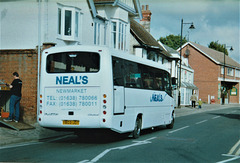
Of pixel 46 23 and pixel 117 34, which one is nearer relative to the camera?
pixel 46 23

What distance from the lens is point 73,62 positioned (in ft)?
36.7

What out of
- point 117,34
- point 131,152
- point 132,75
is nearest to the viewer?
point 131,152

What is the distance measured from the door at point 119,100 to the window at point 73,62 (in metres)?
0.93

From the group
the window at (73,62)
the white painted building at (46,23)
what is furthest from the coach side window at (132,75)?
the white painted building at (46,23)

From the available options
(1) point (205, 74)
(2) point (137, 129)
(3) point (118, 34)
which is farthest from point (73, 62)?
(1) point (205, 74)

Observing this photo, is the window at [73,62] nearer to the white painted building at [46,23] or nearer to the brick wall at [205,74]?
the white painted building at [46,23]

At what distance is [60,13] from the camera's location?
20.8 metres

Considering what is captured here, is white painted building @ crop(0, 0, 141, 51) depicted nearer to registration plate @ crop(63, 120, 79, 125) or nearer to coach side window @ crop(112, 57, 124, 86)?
coach side window @ crop(112, 57, 124, 86)

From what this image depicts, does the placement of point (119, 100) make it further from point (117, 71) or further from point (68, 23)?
point (68, 23)

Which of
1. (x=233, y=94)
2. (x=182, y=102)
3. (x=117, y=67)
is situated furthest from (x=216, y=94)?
(x=117, y=67)

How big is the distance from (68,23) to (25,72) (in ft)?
15.2

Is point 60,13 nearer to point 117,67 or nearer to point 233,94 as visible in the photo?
point 117,67

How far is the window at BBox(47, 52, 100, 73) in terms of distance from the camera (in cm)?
1097

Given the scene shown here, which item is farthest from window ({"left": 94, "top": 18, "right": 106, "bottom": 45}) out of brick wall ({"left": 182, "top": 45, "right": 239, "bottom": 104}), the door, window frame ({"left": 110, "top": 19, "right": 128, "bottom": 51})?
brick wall ({"left": 182, "top": 45, "right": 239, "bottom": 104})
